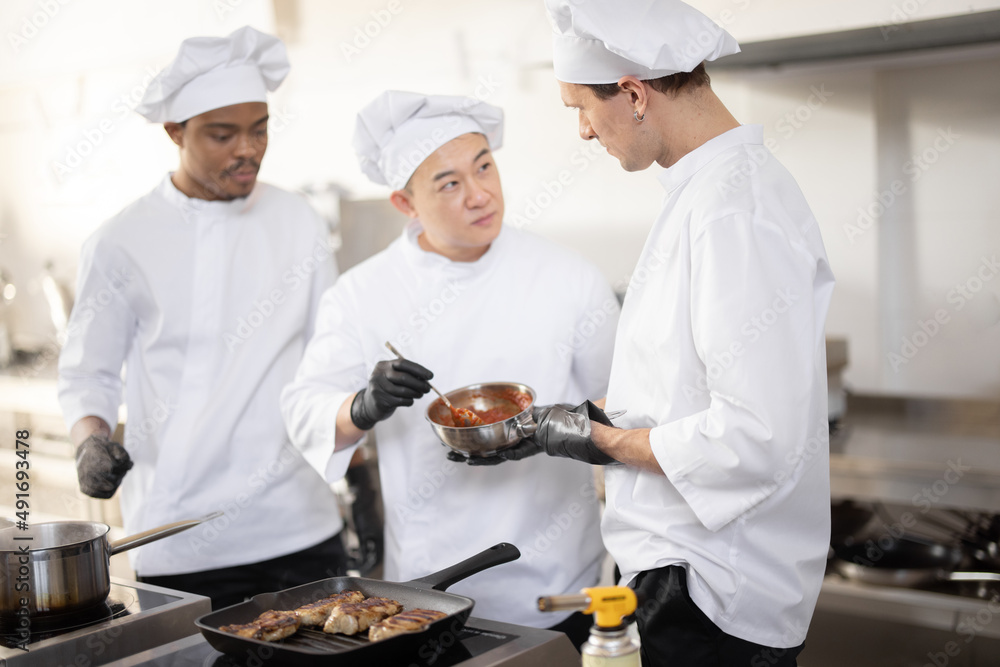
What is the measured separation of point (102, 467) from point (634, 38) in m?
1.31

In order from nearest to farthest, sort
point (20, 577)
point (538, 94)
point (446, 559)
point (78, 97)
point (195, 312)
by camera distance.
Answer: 1. point (20, 577)
2. point (446, 559)
3. point (195, 312)
4. point (538, 94)
5. point (78, 97)

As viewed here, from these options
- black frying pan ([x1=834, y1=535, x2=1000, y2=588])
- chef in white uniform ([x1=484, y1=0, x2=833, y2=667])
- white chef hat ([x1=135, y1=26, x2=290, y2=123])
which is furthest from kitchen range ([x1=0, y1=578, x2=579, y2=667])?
black frying pan ([x1=834, y1=535, x2=1000, y2=588])

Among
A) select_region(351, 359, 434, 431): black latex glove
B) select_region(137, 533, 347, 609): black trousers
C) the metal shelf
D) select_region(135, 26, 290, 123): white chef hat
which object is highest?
the metal shelf

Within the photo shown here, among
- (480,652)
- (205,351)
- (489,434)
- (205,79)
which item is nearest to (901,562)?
(489,434)

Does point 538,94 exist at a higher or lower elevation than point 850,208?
higher

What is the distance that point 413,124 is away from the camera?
1741 millimetres

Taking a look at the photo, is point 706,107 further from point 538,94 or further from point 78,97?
point 78,97

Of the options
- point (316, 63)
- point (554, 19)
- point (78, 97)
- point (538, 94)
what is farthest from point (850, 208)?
point (78, 97)

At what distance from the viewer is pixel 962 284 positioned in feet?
9.25

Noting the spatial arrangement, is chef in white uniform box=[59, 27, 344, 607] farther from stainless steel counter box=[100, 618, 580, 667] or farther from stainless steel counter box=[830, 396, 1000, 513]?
stainless steel counter box=[830, 396, 1000, 513]

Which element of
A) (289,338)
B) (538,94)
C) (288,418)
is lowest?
(288,418)

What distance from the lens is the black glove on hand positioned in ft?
5.64

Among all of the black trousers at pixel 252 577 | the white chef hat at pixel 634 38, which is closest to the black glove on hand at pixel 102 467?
the black trousers at pixel 252 577

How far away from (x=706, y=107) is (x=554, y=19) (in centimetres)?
27
